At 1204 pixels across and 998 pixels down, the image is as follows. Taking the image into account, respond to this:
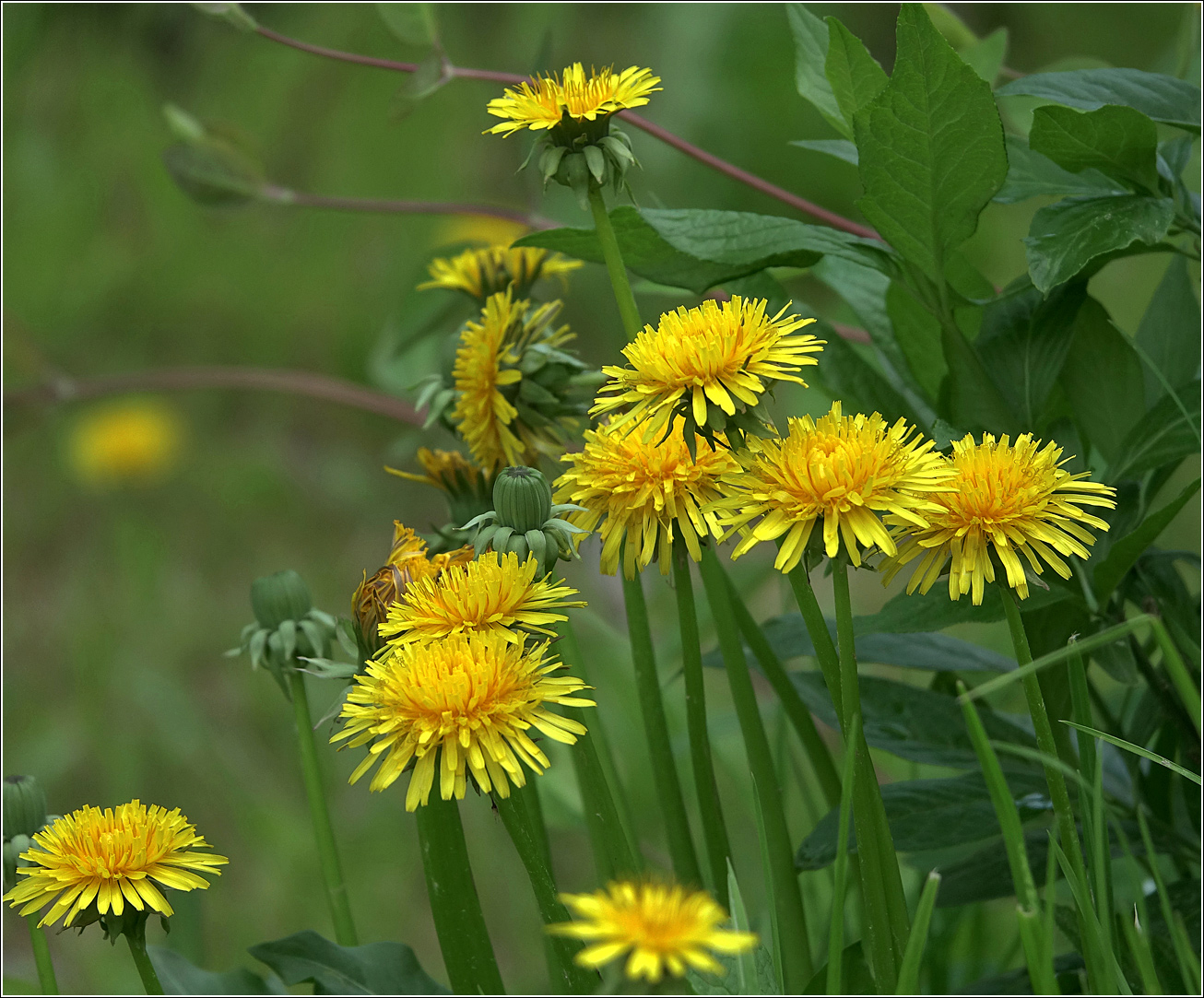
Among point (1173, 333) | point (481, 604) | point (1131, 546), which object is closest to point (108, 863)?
point (481, 604)

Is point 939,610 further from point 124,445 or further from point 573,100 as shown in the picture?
point 124,445

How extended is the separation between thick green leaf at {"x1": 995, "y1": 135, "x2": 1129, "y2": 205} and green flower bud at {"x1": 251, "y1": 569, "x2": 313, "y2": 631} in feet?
1.09

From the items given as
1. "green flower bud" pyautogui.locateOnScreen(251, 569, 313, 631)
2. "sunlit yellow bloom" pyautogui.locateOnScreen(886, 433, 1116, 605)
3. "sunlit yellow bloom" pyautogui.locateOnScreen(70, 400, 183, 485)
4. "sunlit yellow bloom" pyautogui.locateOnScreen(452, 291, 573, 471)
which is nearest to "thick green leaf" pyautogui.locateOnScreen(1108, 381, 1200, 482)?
"sunlit yellow bloom" pyautogui.locateOnScreen(886, 433, 1116, 605)

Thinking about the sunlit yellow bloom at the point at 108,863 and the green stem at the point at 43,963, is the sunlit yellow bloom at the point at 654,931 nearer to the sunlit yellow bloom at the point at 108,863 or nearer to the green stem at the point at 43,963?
the sunlit yellow bloom at the point at 108,863

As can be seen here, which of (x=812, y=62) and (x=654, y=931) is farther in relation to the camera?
(x=812, y=62)

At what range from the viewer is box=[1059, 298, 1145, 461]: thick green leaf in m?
0.51

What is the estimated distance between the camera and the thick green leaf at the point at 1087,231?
42 centimetres

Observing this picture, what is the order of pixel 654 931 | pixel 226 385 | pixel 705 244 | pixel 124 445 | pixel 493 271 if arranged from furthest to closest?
pixel 124 445
pixel 226 385
pixel 493 271
pixel 705 244
pixel 654 931

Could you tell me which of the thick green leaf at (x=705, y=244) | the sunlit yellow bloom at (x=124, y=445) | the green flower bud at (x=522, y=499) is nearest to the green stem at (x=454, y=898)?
the green flower bud at (x=522, y=499)

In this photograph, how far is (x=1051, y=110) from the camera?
0.44 meters

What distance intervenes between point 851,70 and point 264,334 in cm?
124

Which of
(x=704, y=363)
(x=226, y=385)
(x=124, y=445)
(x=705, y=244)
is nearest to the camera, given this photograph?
(x=704, y=363)

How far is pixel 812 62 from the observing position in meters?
0.54

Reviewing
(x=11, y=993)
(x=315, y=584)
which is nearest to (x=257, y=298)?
(x=315, y=584)
